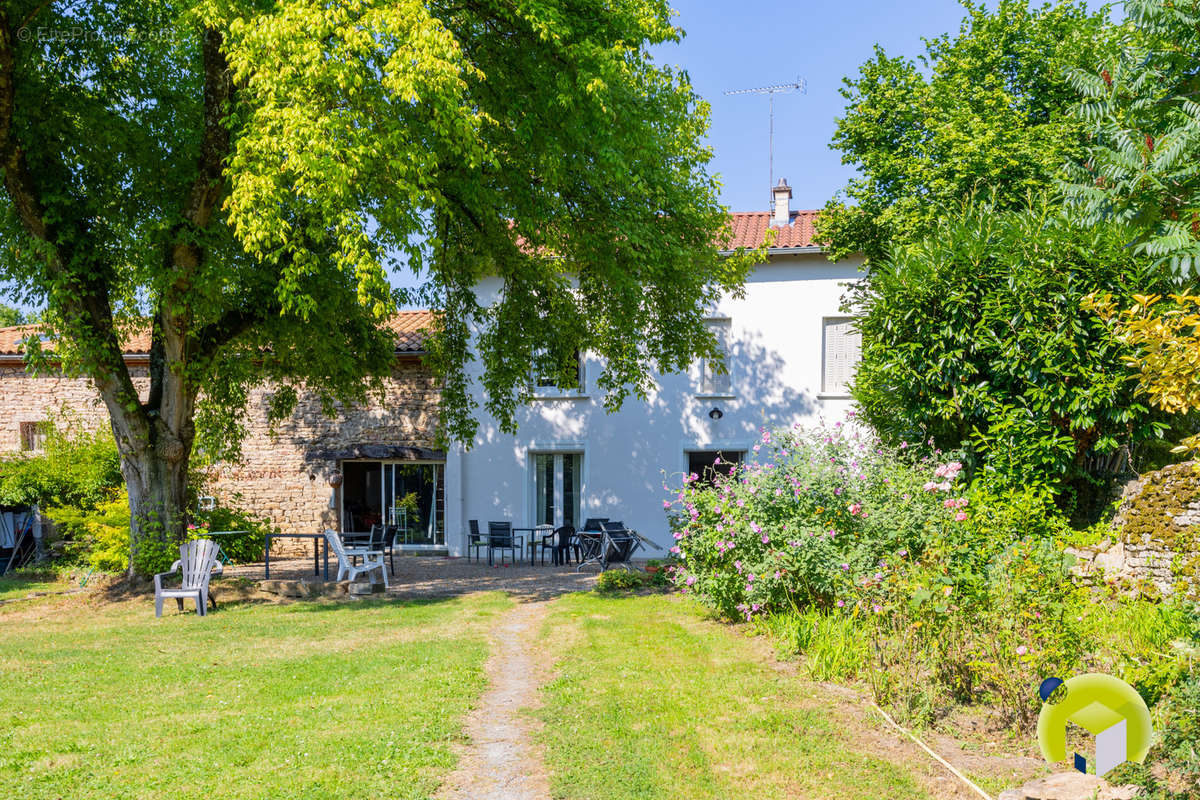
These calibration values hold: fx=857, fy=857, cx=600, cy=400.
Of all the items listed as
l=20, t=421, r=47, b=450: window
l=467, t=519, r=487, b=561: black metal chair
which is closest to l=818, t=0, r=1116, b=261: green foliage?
l=467, t=519, r=487, b=561: black metal chair

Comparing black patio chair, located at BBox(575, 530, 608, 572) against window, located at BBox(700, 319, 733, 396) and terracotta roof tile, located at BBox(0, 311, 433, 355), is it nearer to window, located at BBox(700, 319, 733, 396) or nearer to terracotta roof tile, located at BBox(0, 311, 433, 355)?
window, located at BBox(700, 319, 733, 396)

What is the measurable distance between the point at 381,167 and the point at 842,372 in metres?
11.5

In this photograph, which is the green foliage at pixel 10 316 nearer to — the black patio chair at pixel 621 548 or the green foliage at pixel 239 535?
the green foliage at pixel 239 535

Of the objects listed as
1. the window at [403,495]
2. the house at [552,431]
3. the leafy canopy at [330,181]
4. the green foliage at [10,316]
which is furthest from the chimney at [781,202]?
the green foliage at [10,316]

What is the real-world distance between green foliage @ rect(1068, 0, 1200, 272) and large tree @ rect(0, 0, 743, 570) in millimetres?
4833

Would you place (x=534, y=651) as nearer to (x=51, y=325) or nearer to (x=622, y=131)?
(x=622, y=131)

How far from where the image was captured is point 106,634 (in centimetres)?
948

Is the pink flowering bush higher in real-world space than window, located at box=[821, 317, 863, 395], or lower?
lower

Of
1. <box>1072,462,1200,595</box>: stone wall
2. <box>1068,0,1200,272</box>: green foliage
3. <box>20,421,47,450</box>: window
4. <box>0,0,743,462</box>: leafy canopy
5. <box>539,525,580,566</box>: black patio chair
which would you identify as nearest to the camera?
<box>1072,462,1200,595</box>: stone wall

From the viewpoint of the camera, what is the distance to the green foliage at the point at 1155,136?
7727 millimetres

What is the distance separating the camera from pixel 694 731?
209 inches

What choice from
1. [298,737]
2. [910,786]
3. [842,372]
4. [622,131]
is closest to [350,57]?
[622,131]

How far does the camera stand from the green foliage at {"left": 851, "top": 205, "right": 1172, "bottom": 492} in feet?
29.5
